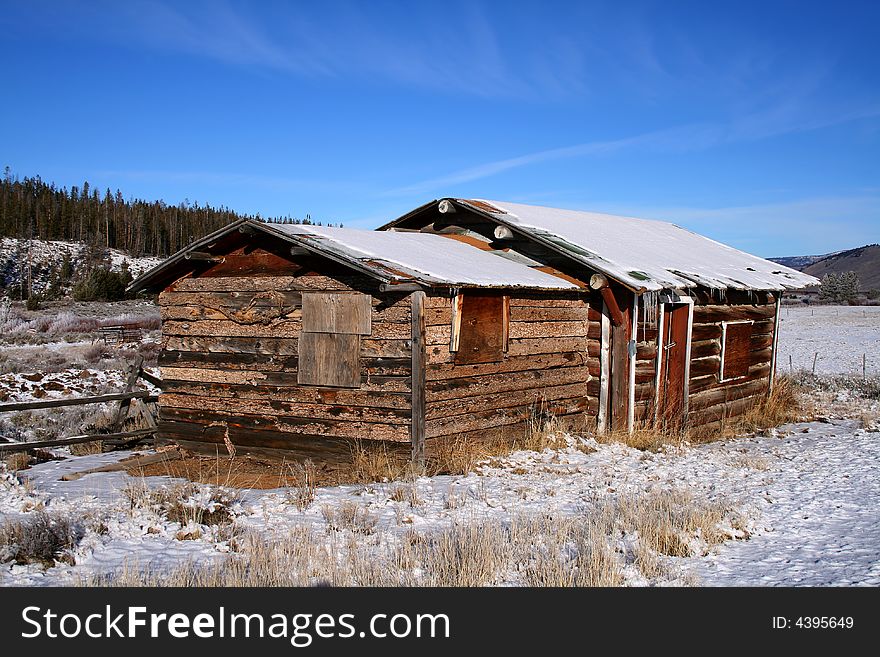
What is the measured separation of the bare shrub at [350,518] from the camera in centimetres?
676

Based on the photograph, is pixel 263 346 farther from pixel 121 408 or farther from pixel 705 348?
pixel 705 348

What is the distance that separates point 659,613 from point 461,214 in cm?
1013

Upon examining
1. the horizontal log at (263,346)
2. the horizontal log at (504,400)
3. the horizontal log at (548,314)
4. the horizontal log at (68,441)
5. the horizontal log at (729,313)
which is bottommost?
the horizontal log at (68,441)

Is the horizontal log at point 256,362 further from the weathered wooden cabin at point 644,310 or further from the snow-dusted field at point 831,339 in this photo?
the snow-dusted field at point 831,339

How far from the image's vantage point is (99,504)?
770cm

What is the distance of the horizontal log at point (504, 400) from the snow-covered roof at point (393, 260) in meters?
1.57

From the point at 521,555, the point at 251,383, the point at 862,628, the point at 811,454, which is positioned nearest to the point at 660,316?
the point at 811,454

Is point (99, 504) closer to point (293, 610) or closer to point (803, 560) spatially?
point (293, 610)

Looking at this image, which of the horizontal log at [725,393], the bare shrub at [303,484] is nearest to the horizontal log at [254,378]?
the bare shrub at [303,484]

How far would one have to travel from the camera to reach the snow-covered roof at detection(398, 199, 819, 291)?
12.2 m

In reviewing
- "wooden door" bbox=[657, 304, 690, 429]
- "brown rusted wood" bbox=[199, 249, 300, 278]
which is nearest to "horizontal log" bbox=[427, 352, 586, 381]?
"wooden door" bbox=[657, 304, 690, 429]

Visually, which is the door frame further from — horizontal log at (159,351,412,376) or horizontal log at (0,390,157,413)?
horizontal log at (0,390,157,413)

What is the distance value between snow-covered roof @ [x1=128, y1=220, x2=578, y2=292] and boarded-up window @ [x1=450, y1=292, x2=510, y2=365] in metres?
0.31

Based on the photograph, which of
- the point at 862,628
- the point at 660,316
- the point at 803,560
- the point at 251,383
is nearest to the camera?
the point at 862,628
